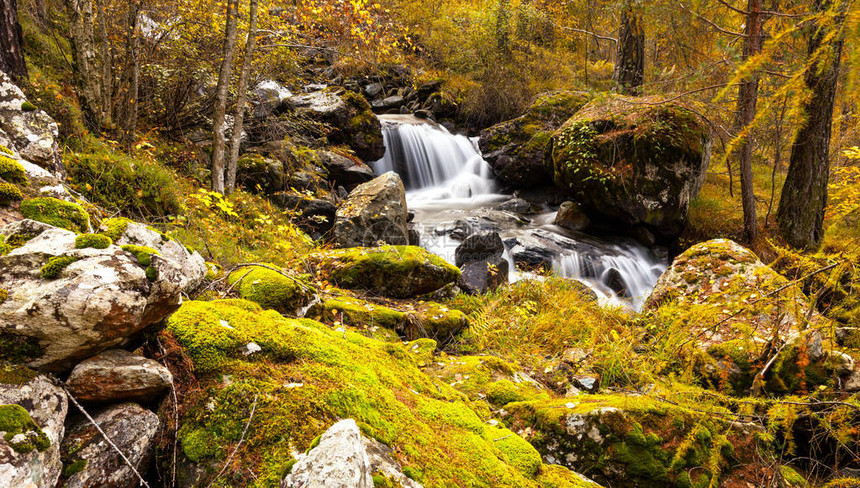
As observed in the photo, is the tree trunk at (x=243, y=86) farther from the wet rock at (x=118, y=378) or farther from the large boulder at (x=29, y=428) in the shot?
the large boulder at (x=29, y=428)

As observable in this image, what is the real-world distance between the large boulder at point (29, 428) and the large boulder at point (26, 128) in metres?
3.76

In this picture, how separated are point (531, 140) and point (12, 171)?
12.9m

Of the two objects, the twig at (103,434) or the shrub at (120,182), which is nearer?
the twig at (103,434)

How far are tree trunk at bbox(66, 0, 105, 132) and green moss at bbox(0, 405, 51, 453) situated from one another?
6789mm

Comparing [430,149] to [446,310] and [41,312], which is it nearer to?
[446,310]

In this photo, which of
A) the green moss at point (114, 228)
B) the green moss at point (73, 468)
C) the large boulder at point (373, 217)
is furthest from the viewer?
the large boulder at point (373, 217)

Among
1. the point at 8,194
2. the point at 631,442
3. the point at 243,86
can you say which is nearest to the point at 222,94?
the point at 243,86

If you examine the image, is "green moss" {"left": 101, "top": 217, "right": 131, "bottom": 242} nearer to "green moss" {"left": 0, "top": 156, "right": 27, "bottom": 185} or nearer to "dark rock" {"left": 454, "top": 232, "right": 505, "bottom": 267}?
"green moss" {"left": 0, "top": 156, "right": 27, "bottom": 185}

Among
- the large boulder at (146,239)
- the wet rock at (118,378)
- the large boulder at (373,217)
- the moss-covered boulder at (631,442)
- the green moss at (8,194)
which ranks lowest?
the moss-covered boulder at (631,442)

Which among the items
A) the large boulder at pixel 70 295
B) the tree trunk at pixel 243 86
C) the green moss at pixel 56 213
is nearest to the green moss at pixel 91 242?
the large boulder at pixel 70 295

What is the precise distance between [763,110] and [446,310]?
154 inches

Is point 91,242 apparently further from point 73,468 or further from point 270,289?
point 270,289

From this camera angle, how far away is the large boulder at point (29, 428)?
1010 mm

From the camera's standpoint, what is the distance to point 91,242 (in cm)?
150
